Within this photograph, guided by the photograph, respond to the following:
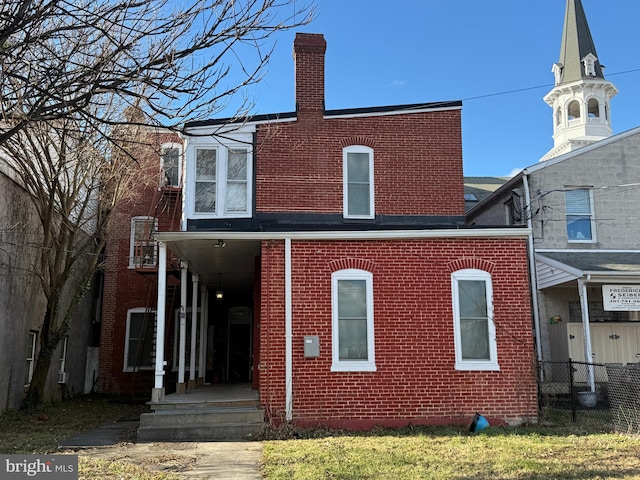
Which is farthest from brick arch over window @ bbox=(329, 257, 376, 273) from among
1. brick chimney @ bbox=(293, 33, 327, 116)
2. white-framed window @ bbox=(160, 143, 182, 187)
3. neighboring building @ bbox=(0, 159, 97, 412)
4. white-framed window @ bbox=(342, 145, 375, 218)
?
white-framed window @ bbox=(160, 143, 182, 187)

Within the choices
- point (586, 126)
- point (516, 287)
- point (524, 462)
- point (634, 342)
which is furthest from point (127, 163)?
point (586, 126)

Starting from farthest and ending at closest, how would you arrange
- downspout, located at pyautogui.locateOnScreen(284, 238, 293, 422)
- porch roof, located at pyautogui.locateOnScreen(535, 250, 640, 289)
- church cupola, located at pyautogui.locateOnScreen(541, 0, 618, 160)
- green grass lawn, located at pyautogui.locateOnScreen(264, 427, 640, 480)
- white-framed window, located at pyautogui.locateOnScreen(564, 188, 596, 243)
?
church cupola, located at pyautogui.locateOnScreen(541, 0, 618, 160)
white-framed window, located at pyautogui.locateOnScreen(564, 188, 596, 243)
porch roof, located at pyautogui.locateOnScreen(535, 250, 640, 289)
downspout, located at pyautogui.locateOnScreen(284, 238, 293, 422)
green grass lawn, located at pyautogui.locateOnScreen(264, 427, 640, 480)

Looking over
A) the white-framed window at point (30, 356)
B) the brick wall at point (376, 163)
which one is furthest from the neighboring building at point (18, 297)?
the brick wall at point (376, 163)

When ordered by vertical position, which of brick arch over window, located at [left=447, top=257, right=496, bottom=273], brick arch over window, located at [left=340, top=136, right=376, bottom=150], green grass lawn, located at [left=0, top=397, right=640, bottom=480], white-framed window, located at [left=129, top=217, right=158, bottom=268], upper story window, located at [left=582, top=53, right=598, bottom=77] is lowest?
green grass lawn, located at [left=0, top=397, right=640, bottom=480]

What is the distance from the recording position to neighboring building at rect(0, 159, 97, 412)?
13.0 metres

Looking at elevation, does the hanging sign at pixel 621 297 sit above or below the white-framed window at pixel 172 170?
below

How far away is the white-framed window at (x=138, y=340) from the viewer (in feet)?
64.0

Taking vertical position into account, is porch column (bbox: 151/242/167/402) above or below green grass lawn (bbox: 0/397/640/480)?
above

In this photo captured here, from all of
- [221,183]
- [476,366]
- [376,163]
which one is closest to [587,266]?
[476,366]

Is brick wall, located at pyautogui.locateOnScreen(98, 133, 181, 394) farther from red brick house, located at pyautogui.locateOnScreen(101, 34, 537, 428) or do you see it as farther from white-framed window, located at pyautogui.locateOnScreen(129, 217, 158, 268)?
red brick house, located at pyautogui.locateOnScreen(101, 34, 537, 428)

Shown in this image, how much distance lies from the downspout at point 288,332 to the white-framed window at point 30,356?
7.58m

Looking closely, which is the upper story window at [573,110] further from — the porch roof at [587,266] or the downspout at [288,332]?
the downspout at [288,332]

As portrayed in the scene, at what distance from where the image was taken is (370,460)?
8.12 meters
